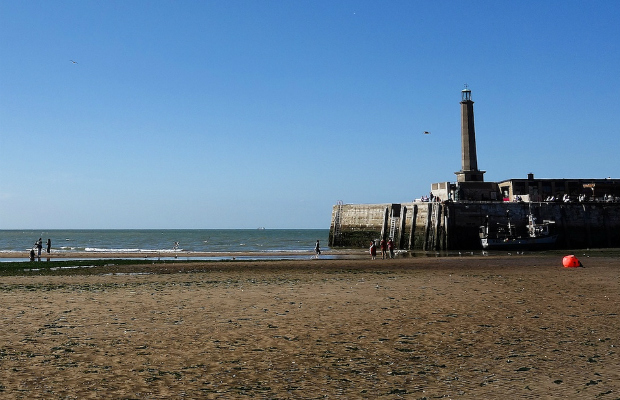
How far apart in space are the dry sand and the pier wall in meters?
43.9

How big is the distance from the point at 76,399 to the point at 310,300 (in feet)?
32.9

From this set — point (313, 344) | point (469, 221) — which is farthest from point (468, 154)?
point (313, 344)

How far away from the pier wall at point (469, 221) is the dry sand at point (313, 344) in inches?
1729

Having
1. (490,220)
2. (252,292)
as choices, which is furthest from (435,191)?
(252,292)

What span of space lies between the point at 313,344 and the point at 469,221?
55.2m

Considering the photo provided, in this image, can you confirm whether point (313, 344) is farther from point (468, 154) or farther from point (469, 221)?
point (468, 154)

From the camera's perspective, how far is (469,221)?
63219mm

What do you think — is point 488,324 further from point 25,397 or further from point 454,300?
point 25,397

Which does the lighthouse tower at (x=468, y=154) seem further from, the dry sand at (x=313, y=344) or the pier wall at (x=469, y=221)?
the dry sand at (x=313, y=344)

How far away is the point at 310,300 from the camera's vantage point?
666 inches

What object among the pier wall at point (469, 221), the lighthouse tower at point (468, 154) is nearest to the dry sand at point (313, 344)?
the pier wall at point (469, 221)

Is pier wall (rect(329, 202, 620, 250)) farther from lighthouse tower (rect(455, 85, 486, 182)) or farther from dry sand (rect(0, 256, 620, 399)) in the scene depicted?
dry sand (rect(0, 256, 620, 399))

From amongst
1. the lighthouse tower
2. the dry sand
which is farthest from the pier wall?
the dry sand

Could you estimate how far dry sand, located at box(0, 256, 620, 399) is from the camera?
25.8 feet
